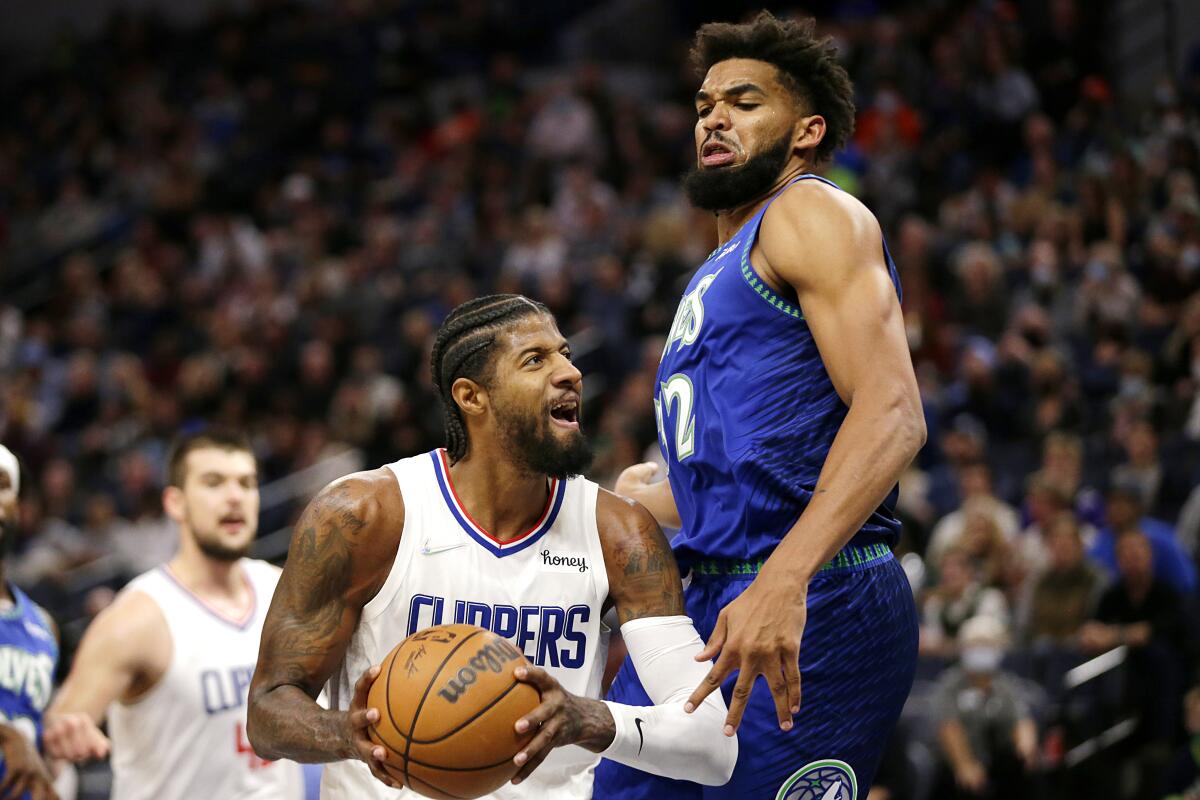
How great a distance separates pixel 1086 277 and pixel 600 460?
11.2ft

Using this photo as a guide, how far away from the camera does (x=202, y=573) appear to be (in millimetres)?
5410

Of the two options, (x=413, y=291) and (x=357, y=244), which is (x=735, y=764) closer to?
(x=413, y=291)

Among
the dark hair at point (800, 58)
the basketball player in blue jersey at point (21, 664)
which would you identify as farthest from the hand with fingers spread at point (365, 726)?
the basketball player in blue jersey at point (21, 664)

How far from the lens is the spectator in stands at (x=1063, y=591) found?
25.5ft

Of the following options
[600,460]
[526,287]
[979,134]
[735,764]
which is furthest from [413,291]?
[735,764]

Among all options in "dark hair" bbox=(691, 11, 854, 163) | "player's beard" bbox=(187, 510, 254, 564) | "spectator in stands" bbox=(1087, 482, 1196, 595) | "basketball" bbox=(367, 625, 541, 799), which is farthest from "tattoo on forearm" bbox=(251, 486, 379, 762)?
"spectator in stands" bbox=(1087, 482, 1196, 595)

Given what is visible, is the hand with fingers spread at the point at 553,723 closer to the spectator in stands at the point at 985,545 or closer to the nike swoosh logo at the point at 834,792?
the nike swoosh logo at the point at 834,792

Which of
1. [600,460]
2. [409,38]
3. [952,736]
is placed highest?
[409,38]

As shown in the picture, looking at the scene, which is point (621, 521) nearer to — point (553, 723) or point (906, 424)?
point (553, 723)

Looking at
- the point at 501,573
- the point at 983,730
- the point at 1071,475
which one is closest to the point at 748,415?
the point at 501,573

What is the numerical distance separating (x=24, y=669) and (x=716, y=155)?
2974 millimetres

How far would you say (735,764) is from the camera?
3.37 m

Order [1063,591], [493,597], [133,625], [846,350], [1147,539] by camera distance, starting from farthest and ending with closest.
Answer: [1063,591] < [1147,539] < [133,625] < [493,597] < [846,350]

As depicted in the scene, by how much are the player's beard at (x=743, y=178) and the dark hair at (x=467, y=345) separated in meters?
0.49
